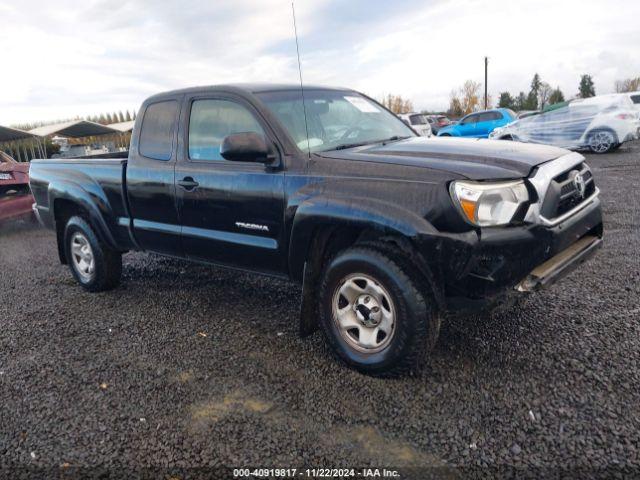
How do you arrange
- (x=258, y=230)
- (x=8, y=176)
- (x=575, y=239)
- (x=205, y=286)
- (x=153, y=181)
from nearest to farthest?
(x=575, y=239) < (x=258, y=230) < (x=153, y=181) < (x=205, y=286) < (x=8, y=176)

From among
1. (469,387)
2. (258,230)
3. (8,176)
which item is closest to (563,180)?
(469,387)

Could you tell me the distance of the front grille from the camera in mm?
3012

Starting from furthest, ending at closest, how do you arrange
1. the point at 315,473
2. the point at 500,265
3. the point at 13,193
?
the point at 13,193
the point at 500,265
the point at 315,473

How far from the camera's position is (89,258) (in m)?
5.28

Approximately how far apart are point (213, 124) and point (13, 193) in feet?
23.7

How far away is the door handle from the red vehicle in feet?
21.6

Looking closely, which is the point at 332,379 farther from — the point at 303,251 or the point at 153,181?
the point at 153,181

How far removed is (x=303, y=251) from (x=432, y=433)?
136 cm

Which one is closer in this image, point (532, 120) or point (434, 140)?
point (434, 140)

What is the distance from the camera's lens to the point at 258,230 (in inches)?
145

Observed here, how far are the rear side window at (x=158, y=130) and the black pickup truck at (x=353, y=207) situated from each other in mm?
15

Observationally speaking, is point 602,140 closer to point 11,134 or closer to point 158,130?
point 158,130

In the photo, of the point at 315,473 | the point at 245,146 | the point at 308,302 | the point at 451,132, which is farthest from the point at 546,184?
the point at 451,132

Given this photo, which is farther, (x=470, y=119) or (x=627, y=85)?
(x=627, y=85)
